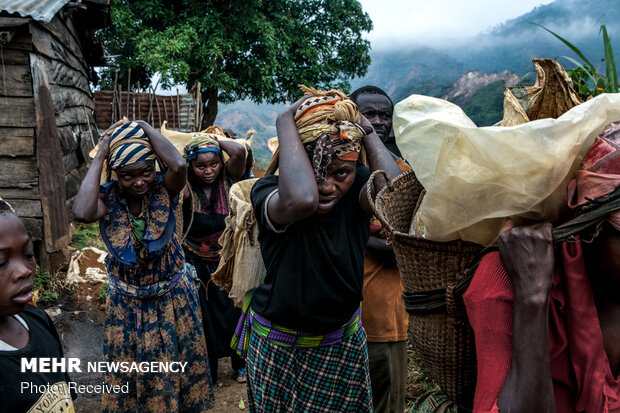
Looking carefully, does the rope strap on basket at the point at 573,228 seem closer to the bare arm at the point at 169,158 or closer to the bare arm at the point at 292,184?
the bare arm at the point at 292,184

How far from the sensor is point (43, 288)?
550 cm

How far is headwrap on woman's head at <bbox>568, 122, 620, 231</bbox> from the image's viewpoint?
34.9 inches

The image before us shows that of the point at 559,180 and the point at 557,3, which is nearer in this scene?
the point at 559,180

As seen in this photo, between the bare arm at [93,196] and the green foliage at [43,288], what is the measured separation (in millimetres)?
3067

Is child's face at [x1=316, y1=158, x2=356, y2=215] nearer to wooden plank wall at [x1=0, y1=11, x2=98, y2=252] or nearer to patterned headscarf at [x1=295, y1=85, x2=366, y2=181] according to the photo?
patterned headscarf at [x1=295, y1=85, x2=366, y2=181]

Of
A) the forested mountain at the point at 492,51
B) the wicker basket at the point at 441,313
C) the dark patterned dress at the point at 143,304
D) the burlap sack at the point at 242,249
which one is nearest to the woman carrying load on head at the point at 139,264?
the dark patterned dress at the point at 143,304

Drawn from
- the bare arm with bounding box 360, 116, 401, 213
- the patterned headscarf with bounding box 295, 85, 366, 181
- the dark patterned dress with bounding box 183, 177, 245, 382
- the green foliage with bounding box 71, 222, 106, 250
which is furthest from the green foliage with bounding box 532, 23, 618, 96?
the green foliage with bounding box 71, 222, 106, 250

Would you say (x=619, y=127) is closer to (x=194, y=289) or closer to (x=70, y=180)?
(x=194, y=289)

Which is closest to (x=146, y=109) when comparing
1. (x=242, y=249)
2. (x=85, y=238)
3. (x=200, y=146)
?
(x=85, y=238)

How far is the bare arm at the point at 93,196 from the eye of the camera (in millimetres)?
2859

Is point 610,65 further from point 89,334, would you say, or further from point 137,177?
point 89,334

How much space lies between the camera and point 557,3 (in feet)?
139

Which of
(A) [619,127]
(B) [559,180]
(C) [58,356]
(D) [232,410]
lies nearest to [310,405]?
(C) [58,356]

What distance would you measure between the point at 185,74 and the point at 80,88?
4.00 meters
